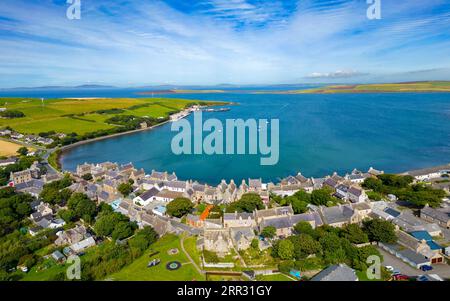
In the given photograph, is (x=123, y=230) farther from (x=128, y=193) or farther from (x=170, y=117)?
(x=170, y=117)

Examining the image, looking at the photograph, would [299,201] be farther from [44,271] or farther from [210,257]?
[44,271]

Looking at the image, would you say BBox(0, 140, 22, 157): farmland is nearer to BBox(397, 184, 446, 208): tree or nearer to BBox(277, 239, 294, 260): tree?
BBox(277, 239, 294, 260): tree

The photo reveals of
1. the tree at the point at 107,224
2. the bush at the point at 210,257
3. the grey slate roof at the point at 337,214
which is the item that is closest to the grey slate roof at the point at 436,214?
the grey slate roof at the point at 337,214

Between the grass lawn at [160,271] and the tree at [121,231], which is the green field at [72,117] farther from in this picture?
the grass lawn at [160,271]

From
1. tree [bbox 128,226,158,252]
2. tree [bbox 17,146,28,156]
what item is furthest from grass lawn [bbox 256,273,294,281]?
tree [bbox 17,146,28,156]

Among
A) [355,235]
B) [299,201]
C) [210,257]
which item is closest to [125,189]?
[210,257]
